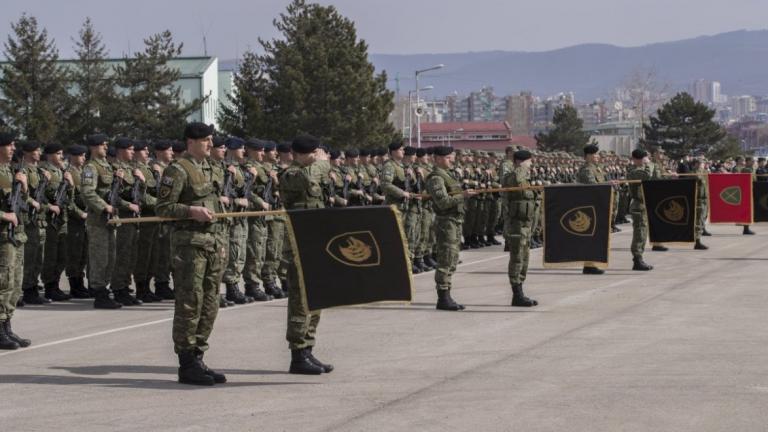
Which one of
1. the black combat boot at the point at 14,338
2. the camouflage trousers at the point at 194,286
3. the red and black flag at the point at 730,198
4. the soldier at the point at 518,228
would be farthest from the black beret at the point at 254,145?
the red and black flag at the point at 730,198

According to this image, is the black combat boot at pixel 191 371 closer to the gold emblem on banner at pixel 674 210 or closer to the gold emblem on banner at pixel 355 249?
the gold emblem on banner at pixel 355 249

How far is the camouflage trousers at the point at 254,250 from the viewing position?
15.2 metres

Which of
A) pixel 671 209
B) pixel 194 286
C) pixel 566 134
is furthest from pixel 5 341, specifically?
pixel 566 134

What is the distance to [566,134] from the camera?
10738 cm

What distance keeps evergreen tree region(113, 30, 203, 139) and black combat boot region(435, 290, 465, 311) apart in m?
39.3

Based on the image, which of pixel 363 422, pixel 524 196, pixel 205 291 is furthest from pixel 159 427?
pixel 524 196

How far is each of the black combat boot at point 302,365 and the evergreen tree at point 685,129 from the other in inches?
3228

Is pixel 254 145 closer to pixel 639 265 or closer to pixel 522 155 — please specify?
pixel 522 155

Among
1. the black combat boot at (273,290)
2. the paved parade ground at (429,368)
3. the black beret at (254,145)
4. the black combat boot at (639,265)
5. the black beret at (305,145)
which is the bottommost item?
the paved parade ground at (429,368)

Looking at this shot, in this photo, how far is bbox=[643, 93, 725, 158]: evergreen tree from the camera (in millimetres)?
88875

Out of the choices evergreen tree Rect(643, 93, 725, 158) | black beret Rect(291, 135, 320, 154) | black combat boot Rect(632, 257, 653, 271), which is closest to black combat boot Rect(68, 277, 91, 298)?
black beret Rect(291, 135, 320, 154)

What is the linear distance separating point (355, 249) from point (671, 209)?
11.0 m

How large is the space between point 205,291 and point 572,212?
7909 millimetres

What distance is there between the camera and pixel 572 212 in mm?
16156
